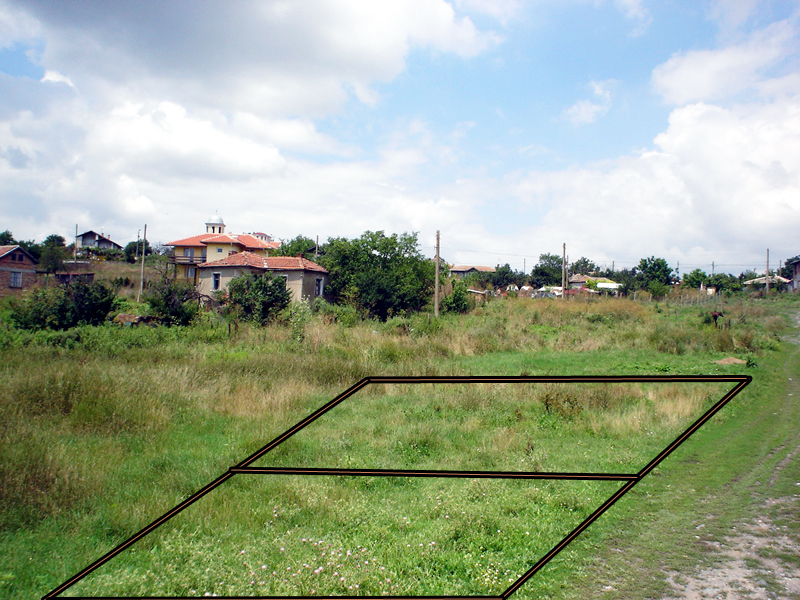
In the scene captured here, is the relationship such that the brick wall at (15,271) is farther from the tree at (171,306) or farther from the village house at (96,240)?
the village house at (96,240)

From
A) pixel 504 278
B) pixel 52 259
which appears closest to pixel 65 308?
pixel 52 259

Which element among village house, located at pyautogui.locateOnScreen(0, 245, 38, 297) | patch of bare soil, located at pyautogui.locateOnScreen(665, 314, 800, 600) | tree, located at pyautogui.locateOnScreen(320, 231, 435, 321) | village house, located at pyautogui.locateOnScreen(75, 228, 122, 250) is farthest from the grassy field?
village house, located at pyautogui.locateOnScreen(75, 228, 122, 250)

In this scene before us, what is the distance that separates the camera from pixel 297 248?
166 ft

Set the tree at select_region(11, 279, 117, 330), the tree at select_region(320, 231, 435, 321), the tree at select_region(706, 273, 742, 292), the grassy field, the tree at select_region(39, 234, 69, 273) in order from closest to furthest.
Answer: the grassy field → the tree at select_region(11, 279, 117, 330) → the tree at select_region(320, 231, 435, 321) → the tree at select_region(39, 234, 69, 273) → the tree at select_region(706, 273, 742, 292)

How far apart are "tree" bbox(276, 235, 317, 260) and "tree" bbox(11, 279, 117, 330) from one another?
90.2 feet

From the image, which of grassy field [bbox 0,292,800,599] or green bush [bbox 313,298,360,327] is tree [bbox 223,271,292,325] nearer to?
green bush [bbox 313,298,360,327]

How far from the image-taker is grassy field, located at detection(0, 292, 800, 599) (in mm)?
3312

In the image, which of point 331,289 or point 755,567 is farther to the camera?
point 331,289

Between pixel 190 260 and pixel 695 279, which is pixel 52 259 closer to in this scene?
pixel 190 260

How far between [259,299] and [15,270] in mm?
29096

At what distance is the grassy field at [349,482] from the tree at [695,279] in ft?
156

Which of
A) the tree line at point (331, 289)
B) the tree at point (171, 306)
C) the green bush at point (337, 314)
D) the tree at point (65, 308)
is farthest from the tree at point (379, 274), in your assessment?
the tree at point (65, 308)

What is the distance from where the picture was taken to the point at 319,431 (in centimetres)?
718

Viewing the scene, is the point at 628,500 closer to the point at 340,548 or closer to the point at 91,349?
the point at 340,548
